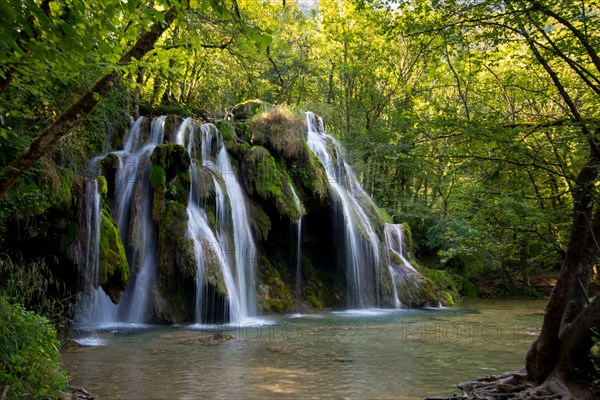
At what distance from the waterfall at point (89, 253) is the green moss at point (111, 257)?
0.12 m

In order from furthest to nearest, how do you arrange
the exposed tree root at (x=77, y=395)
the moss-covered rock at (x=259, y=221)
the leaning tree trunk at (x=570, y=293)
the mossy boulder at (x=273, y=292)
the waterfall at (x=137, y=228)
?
the moss-covered rock at (x=259, y=221), the mossy boulder at (x=273, y=292), the waterfall at (x=137, y=228), the leaning tree trunk at (x=570, y=293), the exposed tree root at (x=77, y=395)

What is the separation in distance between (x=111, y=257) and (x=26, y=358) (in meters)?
5.90

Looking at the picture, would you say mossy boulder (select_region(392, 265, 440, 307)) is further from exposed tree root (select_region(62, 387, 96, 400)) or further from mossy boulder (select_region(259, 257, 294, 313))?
exposed tree root (select_region(62, 387, 96, 400))

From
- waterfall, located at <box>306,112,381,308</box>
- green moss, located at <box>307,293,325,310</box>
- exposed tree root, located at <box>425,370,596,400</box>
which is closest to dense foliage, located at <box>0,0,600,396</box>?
exposed tree root, located at <box>425,370,596,400</box>

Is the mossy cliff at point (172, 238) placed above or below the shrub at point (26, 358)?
above

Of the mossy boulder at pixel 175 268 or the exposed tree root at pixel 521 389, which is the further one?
the mossy boulder at pixel 175 268

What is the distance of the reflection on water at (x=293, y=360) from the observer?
584 cm

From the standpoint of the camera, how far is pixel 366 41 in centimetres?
2603

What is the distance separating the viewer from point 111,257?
998 centimetres

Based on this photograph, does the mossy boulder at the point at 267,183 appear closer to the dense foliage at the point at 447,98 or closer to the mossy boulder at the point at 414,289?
the dense foliage at the point at 447,98

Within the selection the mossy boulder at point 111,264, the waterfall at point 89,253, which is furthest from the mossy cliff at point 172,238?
the waterfall at point 89,253

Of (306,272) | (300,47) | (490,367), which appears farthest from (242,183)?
(300,47)

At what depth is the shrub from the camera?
4.05 meters

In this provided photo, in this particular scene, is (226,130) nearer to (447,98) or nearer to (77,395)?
(447,98)
